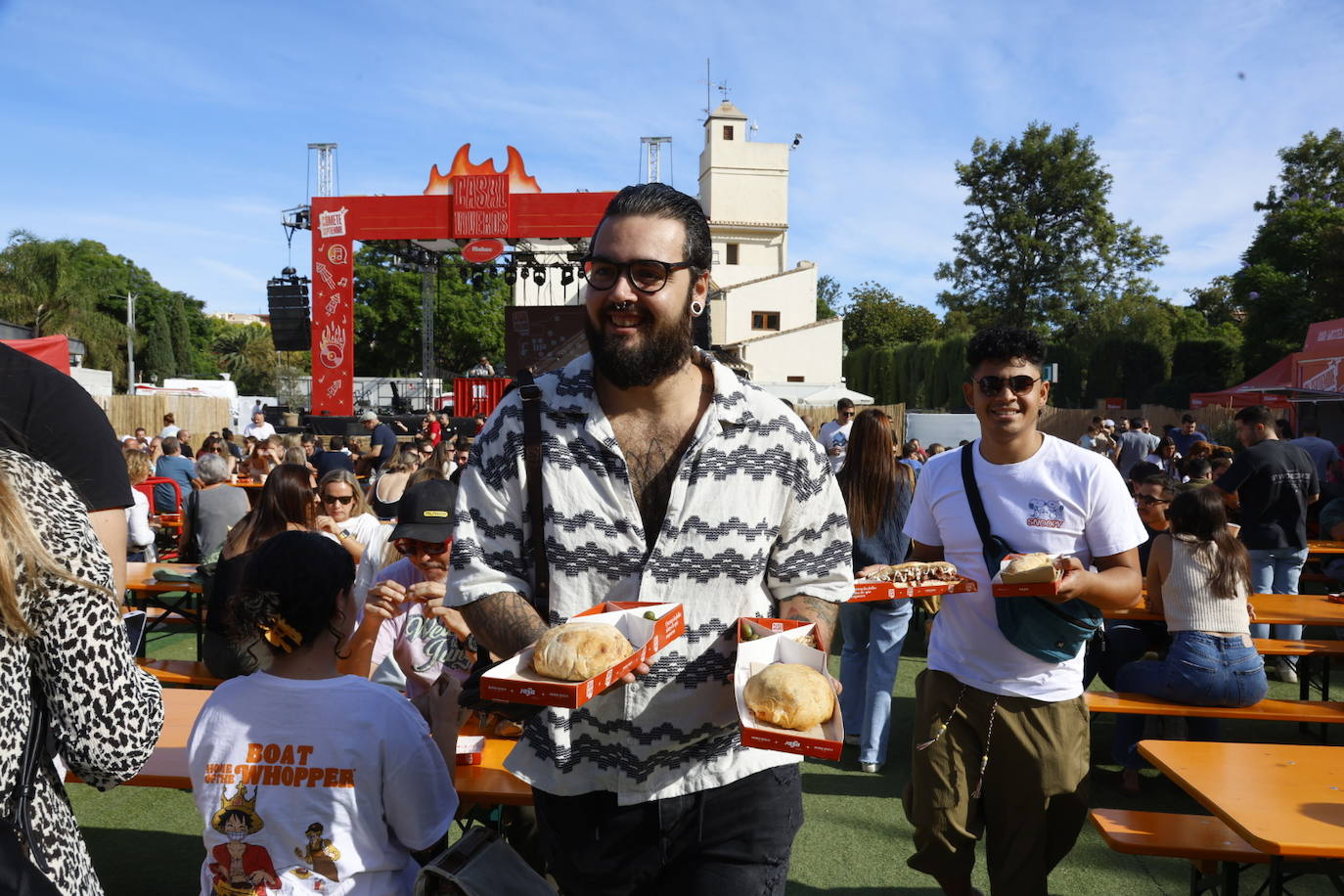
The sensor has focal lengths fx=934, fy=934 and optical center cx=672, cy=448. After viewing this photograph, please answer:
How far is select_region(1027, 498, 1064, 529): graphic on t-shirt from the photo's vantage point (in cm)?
294

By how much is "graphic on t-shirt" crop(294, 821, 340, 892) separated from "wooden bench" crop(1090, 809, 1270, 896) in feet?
7.78

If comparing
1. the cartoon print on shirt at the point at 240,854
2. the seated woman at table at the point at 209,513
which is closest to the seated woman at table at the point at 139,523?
the seated woman at table at the point at 209,513

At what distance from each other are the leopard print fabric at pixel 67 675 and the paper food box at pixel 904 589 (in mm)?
1624

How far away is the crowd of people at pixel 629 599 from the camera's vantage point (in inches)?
65.6

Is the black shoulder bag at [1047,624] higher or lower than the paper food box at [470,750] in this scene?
higher

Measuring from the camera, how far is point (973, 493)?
3.08 metres

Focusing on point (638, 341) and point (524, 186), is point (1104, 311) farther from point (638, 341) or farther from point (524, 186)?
point (638, 341)

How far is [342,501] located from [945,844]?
410 cm

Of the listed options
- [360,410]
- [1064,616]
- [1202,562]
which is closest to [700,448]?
[1064,616]

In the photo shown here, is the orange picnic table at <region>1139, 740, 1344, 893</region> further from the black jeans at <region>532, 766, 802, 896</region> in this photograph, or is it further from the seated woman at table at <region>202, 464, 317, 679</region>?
the seated woman at table at <region>202, 464, 317, 679</region>

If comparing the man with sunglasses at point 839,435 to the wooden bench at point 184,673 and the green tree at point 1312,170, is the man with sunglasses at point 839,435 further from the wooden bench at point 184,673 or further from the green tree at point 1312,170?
the green tree at point 1312,170

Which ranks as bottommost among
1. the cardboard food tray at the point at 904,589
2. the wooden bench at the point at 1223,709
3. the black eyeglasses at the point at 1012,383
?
the wooden bench at the point at 1223,709

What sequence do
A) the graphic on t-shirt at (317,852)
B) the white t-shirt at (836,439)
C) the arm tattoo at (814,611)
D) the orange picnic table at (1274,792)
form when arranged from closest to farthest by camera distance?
the arm tattoo at (814,611), the graphic on t-shirt at (317,852), the orange picnic table at (1274,792), the white t-shirt at (836,439)

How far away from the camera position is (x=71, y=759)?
1.56m
